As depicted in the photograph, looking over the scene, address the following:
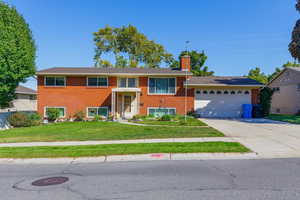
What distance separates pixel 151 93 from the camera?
2053 centimetres

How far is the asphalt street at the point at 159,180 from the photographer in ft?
12.7

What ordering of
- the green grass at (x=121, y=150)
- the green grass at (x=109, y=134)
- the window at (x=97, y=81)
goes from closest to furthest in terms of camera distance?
the green grass at (x=121, y=150) → the green grass at (x=109, y=134) → the window at (x=97, y=81)

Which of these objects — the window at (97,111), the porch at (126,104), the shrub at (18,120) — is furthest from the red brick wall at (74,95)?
the shrub at (18,120)

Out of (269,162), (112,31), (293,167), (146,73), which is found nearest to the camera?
(293,167)

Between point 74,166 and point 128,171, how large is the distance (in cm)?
191

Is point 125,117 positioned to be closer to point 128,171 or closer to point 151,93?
point 151,93

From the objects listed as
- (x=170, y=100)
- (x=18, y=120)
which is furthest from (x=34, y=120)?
(x=170, y=100)

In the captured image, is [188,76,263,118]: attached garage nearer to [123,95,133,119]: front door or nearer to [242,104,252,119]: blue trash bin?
[242,104,252,119]: blue trash bin

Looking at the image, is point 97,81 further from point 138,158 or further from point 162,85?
point 138,158

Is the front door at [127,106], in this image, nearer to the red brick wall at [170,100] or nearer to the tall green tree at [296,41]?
the red brick wall at [170,100]

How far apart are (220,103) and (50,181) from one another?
1881cm

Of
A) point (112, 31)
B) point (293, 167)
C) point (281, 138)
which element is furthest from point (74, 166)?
point (112, 31)

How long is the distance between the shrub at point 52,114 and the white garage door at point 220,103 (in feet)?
48.3

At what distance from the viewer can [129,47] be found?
134 feet
